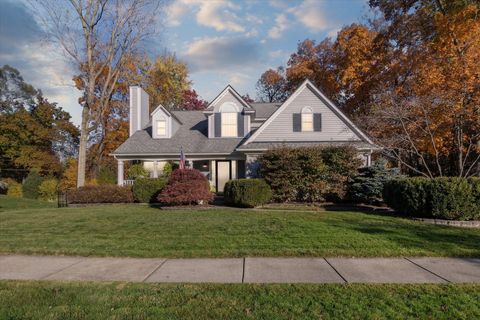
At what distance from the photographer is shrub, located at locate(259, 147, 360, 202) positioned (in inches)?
663

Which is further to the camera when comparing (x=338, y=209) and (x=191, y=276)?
(x=338, y=209)

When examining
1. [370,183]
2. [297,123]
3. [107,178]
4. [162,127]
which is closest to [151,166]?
[162,127]

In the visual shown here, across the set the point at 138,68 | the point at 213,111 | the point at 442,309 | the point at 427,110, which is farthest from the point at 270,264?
the point at 138,68

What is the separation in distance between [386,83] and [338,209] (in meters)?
12.3

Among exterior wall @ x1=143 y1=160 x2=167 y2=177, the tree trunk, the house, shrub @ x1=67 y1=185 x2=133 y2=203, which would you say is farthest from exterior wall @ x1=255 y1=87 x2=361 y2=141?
the tree trunk

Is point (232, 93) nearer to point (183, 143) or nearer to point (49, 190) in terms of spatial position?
point (183, 143)

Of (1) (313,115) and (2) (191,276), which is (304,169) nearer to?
(1) (313,115)

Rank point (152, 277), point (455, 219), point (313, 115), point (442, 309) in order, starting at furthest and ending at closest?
1. point (313, 115)
2. point (455, 219)
3. point (152, 277)
4. point (442, 309)

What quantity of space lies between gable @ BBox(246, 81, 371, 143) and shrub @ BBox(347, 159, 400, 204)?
4174 mm

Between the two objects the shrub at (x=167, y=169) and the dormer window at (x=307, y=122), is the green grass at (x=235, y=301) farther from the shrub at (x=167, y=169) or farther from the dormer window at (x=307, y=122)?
the shrub at (x=167, y=169)

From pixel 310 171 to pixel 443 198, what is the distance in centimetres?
662

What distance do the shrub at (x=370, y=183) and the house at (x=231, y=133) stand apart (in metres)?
2.33

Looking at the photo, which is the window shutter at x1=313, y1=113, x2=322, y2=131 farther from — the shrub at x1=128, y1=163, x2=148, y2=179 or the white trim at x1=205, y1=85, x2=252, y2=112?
the shrub at x1=128, y1=163, x2=148, y2=179

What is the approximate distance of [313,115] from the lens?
21.3 metres
